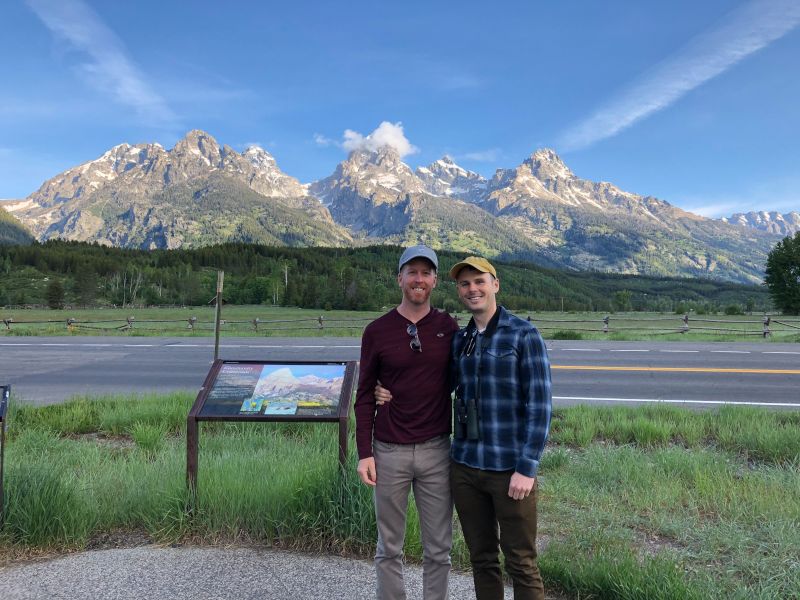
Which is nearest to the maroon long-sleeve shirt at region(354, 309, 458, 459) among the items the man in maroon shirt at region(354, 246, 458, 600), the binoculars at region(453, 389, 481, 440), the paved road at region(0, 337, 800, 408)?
the man in maroon shirt at region(354, 246, 458, 600)

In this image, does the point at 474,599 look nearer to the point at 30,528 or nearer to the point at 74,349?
the point at 30,528

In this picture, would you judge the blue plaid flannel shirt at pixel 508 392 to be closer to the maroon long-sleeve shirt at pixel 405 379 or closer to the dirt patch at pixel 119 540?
the maroon long-sleeve shirt at pixel 405 379

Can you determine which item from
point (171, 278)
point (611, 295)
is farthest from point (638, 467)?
point (611, 295)

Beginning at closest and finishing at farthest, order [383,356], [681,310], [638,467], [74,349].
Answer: [383,356]
[638,467]
[74,349]
[681,310]

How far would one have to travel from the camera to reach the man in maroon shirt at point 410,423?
8.31 ft

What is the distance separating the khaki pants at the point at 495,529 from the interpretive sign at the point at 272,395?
1.33 m

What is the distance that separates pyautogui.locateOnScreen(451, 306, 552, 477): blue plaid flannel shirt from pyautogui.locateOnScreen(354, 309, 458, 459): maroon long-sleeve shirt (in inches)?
7.1

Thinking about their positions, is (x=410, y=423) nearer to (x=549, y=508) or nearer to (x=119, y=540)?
(x=549, y=508)

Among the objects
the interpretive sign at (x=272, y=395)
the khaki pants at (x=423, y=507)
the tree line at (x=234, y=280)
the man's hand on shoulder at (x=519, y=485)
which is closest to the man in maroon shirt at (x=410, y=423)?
the khaki pants at (x=423, y=507)

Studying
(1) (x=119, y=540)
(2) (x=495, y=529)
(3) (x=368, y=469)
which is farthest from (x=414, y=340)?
(1) (x=119, y=540)

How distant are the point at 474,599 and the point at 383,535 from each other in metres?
0.74

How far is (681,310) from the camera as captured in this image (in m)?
83.5

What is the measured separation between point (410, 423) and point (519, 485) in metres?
0.58

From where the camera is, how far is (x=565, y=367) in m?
12.8
